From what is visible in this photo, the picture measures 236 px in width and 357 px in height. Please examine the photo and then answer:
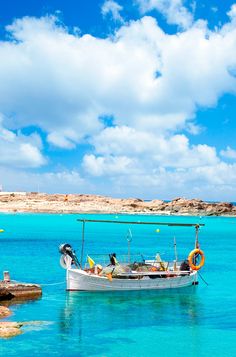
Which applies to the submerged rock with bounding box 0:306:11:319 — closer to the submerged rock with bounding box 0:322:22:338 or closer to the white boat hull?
the submerged rock with bounding box 0:322:22:338

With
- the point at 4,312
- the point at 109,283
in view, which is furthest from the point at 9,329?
the point at 109,283

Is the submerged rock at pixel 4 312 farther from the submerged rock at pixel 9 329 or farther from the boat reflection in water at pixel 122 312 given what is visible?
the boat reflection in water at pixel 122 312

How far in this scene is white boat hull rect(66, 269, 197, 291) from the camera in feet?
107

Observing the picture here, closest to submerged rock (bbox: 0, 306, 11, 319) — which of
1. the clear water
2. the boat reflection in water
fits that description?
the clear water

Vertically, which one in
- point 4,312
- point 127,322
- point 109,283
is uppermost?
point 109,283

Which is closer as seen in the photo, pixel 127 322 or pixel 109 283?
pixel 127 322

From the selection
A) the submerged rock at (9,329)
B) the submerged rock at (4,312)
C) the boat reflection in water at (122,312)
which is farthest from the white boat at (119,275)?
the submerged rock at (9,329)

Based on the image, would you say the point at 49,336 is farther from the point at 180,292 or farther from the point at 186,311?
the point at 180,292

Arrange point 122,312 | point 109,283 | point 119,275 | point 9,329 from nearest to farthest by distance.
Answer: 1. point 9,329
2. point 122,312
3. point 109,283
4. point 119,275

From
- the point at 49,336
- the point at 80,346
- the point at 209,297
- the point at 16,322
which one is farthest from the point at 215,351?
the point at 209,297

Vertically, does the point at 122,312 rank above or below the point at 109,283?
below

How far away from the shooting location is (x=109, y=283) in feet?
109

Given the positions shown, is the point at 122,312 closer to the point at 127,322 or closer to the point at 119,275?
the point at 127,322

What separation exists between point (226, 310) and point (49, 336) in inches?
482
